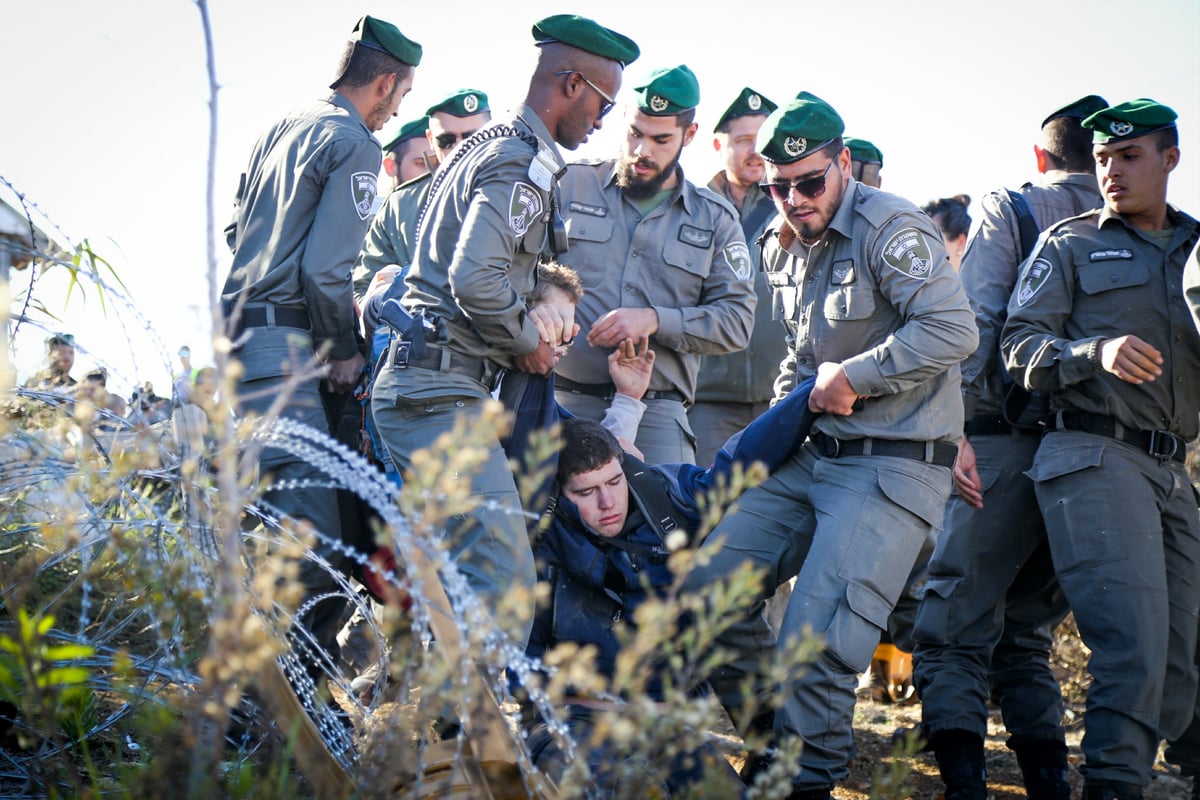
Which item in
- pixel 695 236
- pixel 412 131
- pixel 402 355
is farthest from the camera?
pixel 412 131

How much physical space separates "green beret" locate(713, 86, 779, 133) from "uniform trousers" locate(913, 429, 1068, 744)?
228 cm

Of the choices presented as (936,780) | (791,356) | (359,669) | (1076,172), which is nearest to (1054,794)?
(936,780)

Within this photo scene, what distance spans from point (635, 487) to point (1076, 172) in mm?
2596

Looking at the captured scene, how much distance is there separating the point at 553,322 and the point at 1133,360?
1.94m

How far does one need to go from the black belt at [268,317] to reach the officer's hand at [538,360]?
2.82 ft

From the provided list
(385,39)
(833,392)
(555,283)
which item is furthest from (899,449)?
(385,39)

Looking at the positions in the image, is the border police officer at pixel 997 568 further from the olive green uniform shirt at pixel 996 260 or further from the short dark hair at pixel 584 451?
the short dark hair at pixel 584 451

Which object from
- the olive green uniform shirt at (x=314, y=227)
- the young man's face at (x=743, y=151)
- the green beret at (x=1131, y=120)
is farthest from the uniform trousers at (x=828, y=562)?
the young man's face at (x=743, y=151)

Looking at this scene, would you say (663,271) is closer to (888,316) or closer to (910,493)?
(888,316)

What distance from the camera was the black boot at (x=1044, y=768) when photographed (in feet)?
13.8

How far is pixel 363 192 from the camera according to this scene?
4.21 m

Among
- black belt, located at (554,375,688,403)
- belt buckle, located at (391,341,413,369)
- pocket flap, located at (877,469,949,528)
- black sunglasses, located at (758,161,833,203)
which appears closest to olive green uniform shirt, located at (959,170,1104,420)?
pocket flap, located at (877,469,949,528)

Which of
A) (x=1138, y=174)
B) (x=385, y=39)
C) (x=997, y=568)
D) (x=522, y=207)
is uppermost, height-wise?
(x=1138, y=174)

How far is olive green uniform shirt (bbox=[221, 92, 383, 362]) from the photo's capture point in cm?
414
